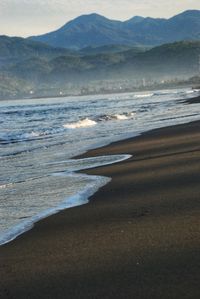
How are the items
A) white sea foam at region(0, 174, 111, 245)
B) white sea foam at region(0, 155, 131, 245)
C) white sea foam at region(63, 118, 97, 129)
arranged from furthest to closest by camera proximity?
white sea foam at region(63, 118, 97, 129) < white sea foam at region(0, 155, 131, 245) < white sea foam at region(0, 174, 111, 245)

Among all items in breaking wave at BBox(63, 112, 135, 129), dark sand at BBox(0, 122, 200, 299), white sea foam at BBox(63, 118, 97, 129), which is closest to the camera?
dark sand at BBox(0, 122, 200, 299)


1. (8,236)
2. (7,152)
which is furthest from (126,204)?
(7,152)

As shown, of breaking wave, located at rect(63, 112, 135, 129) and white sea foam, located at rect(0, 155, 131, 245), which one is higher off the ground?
white sea foam, located at rect(0, 155, 131, 245)

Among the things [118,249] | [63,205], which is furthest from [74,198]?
[118,249]

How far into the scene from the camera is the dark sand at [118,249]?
5609 millimetres

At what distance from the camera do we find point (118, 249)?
6.76m

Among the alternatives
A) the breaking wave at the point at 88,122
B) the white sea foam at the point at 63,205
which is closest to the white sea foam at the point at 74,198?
the white sea foam at the point at 63,205

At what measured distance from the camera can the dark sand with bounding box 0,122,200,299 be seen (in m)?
5.61

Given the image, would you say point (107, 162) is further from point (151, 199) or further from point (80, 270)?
point (80, 270)

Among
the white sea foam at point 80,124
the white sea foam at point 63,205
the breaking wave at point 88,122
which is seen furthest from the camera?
the breaking wave at point 88,122

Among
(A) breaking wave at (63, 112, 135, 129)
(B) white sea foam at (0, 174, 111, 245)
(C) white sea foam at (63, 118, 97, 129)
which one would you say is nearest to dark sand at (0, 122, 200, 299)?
(B) white sea foam at (0, 174, 111, 245)

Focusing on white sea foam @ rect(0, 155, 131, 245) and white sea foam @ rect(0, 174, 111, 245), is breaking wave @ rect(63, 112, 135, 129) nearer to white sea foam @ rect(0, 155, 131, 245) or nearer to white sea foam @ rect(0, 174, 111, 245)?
white sea foam @ rect(0, 155, 131, 245)

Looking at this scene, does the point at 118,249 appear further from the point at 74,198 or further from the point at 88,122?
the point at 88,122

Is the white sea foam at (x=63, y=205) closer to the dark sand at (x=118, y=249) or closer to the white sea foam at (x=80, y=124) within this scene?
the dark sand at (x=118, y=249)
